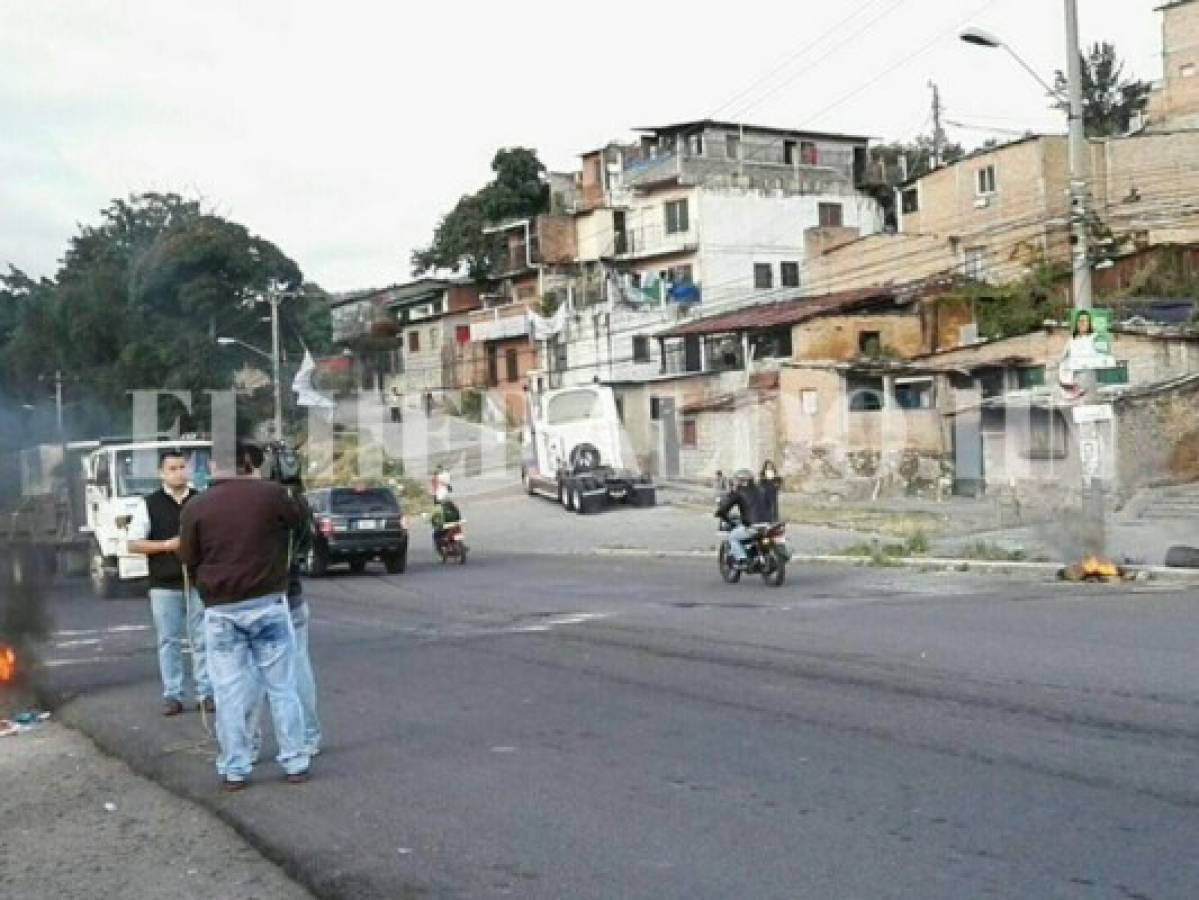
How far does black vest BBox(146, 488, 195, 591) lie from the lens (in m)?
11.2

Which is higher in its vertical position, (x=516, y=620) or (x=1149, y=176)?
(x=1149, y=176)

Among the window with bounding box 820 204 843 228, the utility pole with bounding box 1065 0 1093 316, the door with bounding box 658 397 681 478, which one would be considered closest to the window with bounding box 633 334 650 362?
the door with bounding box 658 397 681 478

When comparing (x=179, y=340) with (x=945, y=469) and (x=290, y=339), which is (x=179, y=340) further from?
(x=945, y=469)

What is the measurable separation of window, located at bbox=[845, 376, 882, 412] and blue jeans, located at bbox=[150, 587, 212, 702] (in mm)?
34368

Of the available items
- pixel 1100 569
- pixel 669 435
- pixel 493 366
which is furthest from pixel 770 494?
pixel 493 366

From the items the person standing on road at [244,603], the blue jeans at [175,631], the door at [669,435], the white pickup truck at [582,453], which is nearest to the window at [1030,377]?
the white pickup truck at [582,453]

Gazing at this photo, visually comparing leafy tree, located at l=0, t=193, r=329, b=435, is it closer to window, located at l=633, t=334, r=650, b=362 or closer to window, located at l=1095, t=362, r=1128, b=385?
window, located at l=633, t=334, r=650, b=362

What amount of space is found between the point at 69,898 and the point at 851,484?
37862 mm

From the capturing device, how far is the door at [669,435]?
5497 cm

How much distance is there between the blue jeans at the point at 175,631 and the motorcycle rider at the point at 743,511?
11.1 m

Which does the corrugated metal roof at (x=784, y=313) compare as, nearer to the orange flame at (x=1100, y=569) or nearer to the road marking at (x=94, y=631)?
the orange flame at (x=1100, y=569)

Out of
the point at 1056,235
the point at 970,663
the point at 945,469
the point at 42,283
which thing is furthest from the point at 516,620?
the point at 42,283

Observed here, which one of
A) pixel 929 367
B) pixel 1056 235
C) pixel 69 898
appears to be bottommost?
pixel 69 898

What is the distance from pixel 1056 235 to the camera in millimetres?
50844
